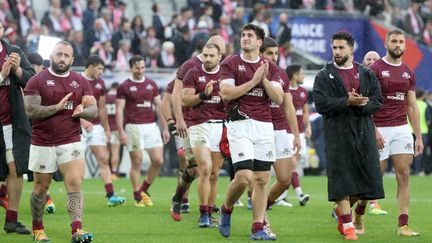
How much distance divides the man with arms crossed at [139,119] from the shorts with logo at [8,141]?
502 centimetres

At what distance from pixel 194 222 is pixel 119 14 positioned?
16558mm

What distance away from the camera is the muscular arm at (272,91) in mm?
13562

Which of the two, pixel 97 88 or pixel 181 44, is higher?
pixel 97 88

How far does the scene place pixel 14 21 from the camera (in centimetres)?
2848

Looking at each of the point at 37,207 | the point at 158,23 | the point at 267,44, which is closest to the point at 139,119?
the point at 267,44

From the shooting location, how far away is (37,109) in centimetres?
1313

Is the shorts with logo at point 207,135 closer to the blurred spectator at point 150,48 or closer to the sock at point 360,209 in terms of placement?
the sock at point 360,209

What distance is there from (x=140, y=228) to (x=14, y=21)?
1414cm

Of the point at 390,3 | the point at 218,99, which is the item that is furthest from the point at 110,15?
the point at 218,99

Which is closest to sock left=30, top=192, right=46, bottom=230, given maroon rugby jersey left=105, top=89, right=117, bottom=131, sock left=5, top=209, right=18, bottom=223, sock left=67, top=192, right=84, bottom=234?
sock left=67, top=192, right=84, bottom=234

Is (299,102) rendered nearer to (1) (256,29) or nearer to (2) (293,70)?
(2) (293,70)

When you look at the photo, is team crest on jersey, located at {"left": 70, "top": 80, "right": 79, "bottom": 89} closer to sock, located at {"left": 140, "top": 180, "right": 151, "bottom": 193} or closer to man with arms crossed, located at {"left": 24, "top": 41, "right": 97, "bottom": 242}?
man with arms crossed, located at {"left": 24, "top": 41, "right": 97, "bottom": 242}

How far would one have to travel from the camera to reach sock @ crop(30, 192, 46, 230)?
13.6 metres

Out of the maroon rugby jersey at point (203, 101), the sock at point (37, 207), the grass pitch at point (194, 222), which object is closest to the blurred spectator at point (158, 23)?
the grass pitch at point (194, 222)
